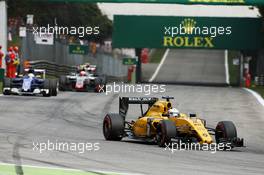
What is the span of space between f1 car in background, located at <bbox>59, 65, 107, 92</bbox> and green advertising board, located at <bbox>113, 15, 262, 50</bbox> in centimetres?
1751

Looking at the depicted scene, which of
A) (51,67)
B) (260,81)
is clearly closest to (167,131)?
(51,67)

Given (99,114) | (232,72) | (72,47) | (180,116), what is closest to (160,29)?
(72,47)

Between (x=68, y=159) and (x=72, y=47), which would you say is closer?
(x=68, y=159)

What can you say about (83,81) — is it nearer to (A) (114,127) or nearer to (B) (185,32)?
(A) (114,127)

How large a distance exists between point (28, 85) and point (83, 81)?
503cm

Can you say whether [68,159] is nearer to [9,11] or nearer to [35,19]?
[9,11]

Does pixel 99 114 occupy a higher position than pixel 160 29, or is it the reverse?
pixel 160 29

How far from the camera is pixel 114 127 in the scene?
15711mm

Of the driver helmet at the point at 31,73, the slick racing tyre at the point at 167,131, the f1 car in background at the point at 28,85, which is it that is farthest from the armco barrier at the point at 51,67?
the slick racing tyre at the point at 167,131

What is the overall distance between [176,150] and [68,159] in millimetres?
2753

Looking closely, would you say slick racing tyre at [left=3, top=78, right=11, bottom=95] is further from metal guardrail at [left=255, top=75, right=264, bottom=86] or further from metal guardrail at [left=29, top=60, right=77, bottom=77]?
metal guardrail at [left=255, top=75, right=264, bottom=86]

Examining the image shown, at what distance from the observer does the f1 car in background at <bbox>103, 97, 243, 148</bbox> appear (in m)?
14.4

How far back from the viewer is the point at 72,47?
49.1 metres

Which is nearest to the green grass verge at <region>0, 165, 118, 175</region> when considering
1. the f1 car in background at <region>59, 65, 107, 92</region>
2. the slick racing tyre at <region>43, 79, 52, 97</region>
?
the slick racing tyre at <region>43, 79, 52, 97</region>
